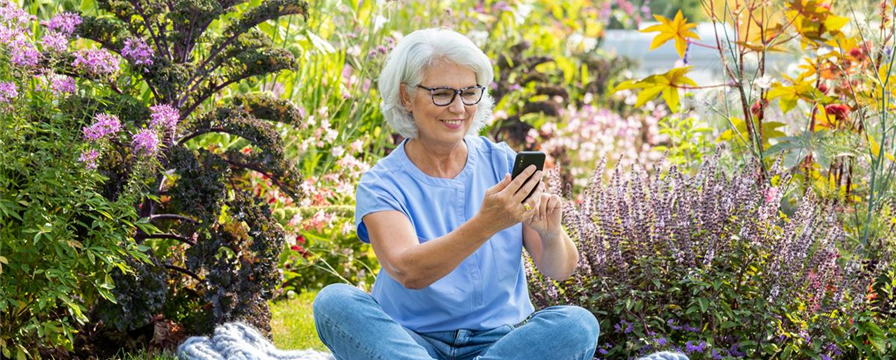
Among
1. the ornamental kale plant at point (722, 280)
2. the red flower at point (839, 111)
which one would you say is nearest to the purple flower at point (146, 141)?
the ornamental kale plant at point (722, 280)

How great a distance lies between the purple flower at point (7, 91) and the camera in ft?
8.81

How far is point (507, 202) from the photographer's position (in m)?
2.30

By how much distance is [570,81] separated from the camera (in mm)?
7605

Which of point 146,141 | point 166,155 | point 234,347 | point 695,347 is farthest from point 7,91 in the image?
point 695,347

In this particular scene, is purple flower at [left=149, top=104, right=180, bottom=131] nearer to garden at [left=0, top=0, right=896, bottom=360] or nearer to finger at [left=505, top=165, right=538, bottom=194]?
garden at [left=0, top=0, right=896, bottom=360]

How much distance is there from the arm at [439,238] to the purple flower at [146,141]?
0.67 meters

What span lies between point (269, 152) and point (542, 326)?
1.11 metres

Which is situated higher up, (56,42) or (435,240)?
(56,42)

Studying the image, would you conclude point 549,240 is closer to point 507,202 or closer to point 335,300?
point 507,202

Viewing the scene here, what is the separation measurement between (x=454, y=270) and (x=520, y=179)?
42 centimetres

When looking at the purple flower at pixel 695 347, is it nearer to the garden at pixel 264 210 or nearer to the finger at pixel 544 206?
the garden at pixel 264 210

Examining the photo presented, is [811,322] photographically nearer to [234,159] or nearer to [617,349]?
Answer: [617,349]

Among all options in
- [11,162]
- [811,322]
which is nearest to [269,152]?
[11,162]

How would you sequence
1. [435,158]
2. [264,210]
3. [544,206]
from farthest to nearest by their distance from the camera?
[264,210]
[435,158]
[544,206]
